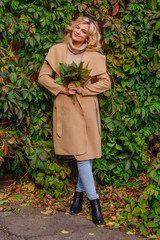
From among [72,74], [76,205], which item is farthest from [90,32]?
[76,205]

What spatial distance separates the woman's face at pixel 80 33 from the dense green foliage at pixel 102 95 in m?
0.34

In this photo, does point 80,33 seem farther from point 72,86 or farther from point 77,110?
point 77,110

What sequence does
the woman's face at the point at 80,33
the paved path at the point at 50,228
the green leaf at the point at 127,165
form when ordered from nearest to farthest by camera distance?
the paved path at the point at 50,228 → the woman's face at the point at 80,33 → the green leaf at the point at 127,165

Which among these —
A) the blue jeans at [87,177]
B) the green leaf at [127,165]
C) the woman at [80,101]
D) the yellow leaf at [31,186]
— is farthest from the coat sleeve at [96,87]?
the yellow leaf at [31,186]

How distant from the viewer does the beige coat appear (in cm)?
296

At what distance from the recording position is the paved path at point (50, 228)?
2.71 m

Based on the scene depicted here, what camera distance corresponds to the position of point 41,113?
340cm

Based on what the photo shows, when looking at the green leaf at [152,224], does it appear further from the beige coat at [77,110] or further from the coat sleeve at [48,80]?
the coat sleeve at [48,80]

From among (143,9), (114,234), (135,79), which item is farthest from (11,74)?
(114,234)

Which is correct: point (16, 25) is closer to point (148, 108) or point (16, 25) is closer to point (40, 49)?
point (40, 49)

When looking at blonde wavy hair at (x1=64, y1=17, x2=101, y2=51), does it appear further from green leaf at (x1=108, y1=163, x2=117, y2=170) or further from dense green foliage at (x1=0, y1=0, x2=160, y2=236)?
green leaf at (x1=108, y1=163, x2=117, y2=170)

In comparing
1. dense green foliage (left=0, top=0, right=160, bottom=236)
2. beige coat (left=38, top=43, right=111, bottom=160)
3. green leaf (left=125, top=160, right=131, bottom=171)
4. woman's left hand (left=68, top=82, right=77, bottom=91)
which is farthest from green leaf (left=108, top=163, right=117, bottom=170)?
woman's left hand (left=68, top=82, right=77, bottom=91)

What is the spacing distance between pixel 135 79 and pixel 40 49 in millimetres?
1043

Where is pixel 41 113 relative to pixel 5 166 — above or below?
above
